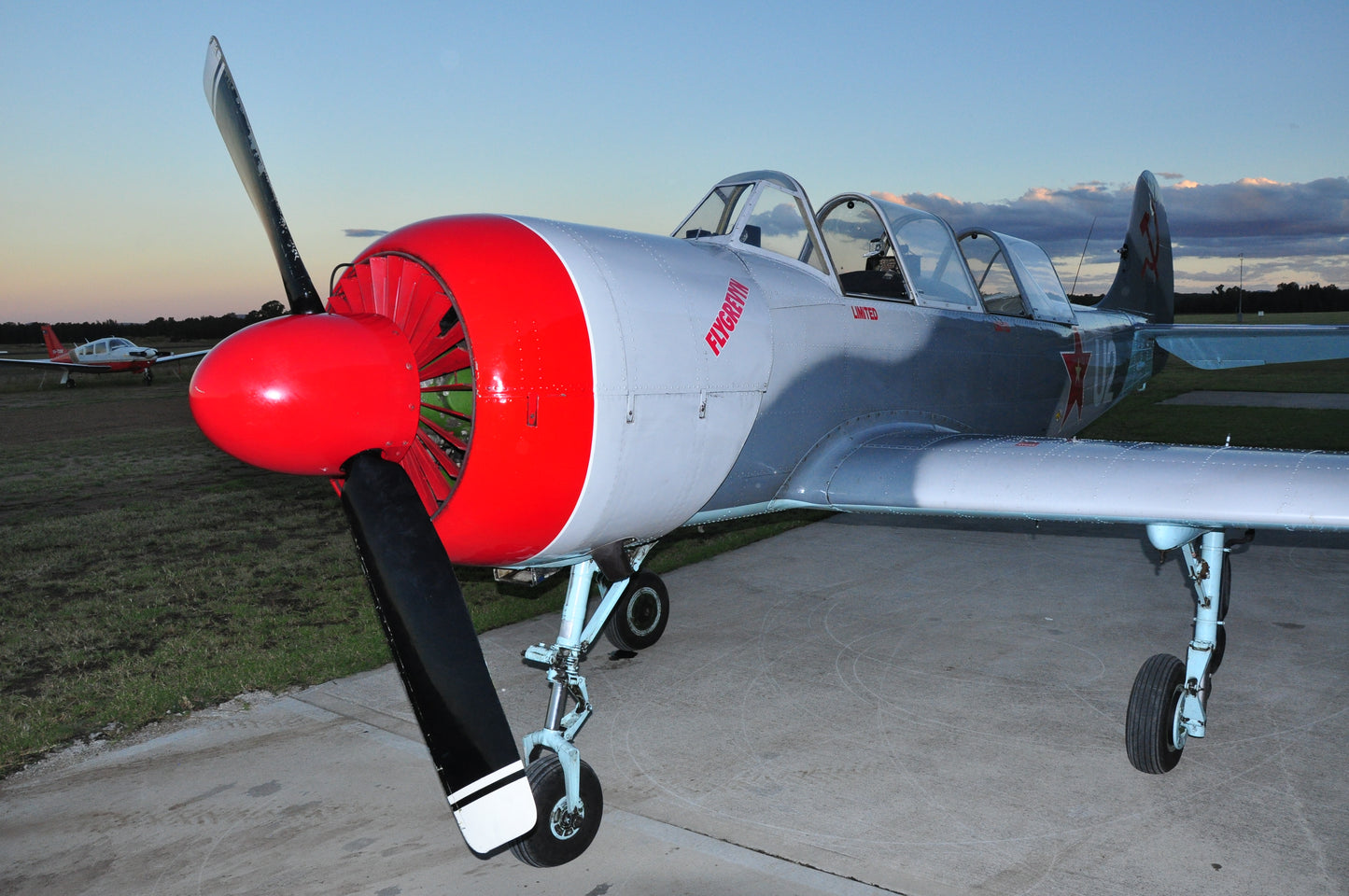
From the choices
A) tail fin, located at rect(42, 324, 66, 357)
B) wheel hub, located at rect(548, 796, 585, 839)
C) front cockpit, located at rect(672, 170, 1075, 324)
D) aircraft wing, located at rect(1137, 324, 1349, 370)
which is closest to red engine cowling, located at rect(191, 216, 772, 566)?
wheel hub, located at rect(548, 796, 585, 839)

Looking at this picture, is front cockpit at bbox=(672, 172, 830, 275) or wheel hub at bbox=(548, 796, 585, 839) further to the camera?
front cockpit at bbox=(672, 172, 830, 275)

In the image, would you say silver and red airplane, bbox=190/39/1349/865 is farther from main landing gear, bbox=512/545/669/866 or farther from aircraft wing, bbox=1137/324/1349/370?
aircraft wing, bbox=1137/324/1349/370

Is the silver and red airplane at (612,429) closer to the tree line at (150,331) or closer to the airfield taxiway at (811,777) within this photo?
the airfield taxiway at (811,777)

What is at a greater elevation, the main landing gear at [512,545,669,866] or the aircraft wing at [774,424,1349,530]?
the aircraft wing at [774,424,1349,530]

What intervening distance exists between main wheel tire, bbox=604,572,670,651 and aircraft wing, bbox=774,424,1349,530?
1.55 meters

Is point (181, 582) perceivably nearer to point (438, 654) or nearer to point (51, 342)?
point (438, 654)

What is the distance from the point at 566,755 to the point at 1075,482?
8.46 feet

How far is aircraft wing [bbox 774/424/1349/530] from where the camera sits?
12.4 ft

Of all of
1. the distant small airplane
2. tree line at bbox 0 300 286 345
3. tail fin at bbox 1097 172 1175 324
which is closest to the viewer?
tail fin at bbox 1097 172 1175 324

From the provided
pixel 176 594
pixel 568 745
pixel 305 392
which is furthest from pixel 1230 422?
pixel 305 392

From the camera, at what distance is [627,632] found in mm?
5656

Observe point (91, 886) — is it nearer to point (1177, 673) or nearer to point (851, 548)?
point (1177, 673)

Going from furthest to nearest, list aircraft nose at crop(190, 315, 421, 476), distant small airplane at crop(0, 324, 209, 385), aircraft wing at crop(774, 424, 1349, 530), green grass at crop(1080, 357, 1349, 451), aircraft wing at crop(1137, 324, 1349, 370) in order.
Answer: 1. distant small airplane at crop(0, 324, 209, 385)
2. green grass at crop(1080, 357, 1349, 451)
3. aircraft wing at crop(1137, 324, 1349, 370)
4. aircraft wing at crop(774, 424, 1349, 530)
5. aircraft nose at crop(190, 315, 421, 476)

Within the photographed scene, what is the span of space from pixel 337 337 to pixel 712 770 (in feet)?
8.10
